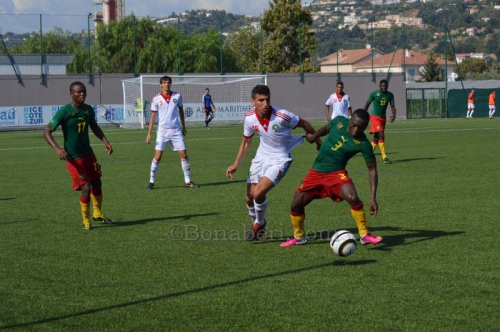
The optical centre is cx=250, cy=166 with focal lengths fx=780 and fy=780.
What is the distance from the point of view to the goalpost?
4488 cm

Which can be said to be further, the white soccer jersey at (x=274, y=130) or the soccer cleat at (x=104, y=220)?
the soccer cleat at (x=104, y=220)

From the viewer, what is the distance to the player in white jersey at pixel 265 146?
31.0 feet

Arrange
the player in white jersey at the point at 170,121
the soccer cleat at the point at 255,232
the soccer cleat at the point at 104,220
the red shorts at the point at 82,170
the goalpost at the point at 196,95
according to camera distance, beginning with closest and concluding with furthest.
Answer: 1. the soccer cleat at the point at 255,232
2. the red shorts at the point at 82,170
3. the soccer cleat at the point at 104,220
4. the player in white jersey at the point at 170,121
5. the goalpost at the point at 196,95

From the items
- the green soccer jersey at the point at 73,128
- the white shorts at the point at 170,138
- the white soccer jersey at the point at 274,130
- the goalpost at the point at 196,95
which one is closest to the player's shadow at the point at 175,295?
the white soccer jersey at the point at 274,130

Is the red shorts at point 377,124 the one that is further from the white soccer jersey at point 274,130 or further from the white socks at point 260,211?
the white socks at point 260,211

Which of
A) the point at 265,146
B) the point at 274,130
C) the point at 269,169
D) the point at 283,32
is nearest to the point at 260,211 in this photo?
the point at 269,169

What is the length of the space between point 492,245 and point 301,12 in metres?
67.4

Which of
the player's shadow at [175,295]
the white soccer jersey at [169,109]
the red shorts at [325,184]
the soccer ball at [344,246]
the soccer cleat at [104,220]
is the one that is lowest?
the player's shadow at [175,295]

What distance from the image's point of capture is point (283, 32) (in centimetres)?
7269

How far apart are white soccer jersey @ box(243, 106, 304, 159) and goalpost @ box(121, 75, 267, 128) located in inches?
1341

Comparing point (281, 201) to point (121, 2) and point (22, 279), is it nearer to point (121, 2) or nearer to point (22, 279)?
point (22, 279)

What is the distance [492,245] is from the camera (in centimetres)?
888

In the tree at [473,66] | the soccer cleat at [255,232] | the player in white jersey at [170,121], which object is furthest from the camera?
the tree at [473,66]

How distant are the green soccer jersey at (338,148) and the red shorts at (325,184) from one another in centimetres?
7
